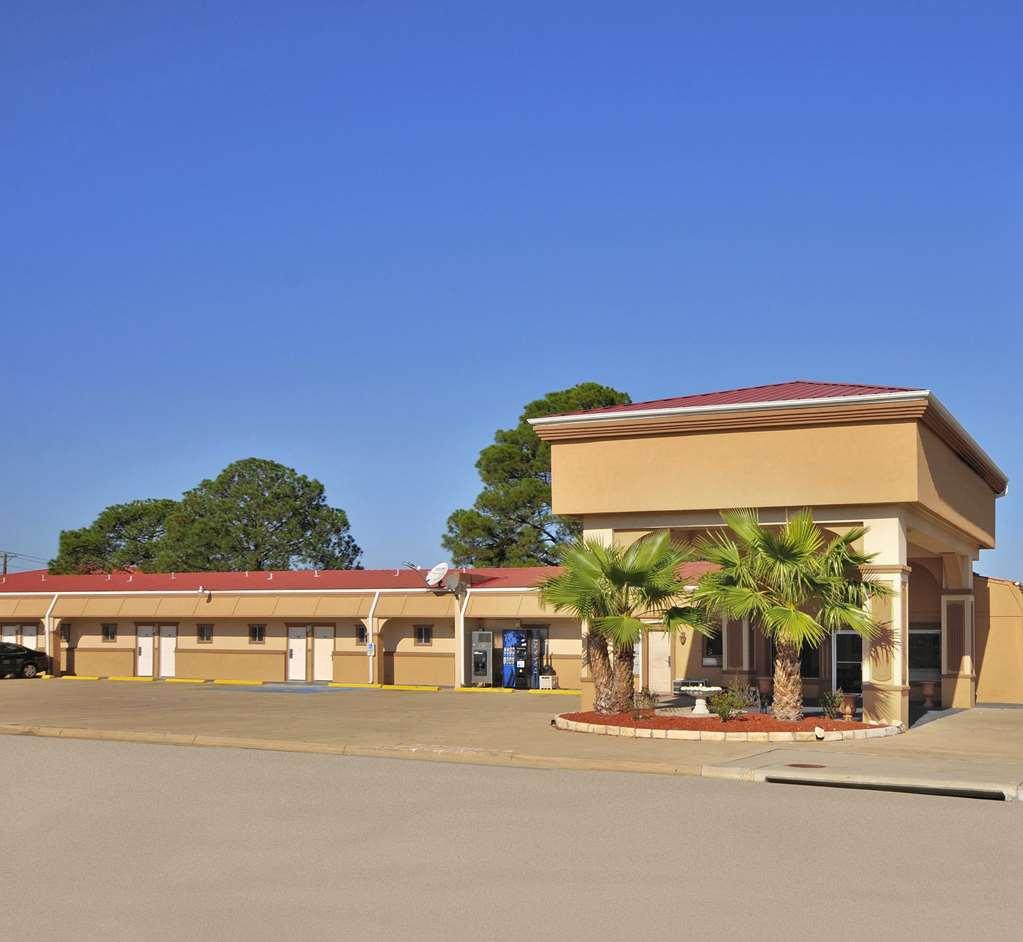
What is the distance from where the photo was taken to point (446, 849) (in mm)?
11414

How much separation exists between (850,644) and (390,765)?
1920 centimetres

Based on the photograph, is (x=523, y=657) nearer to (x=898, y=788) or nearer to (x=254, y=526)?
(x=898, y=788)

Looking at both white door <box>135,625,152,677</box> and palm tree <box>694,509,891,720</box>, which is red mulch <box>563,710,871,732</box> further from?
white door <box>135,625,152,677</box>

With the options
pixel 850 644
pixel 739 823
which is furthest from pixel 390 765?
pixel 850 644

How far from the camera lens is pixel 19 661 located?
155ft

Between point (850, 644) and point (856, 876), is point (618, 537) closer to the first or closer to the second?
point (850, 644)

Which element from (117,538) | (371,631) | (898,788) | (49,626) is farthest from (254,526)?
(898,788)

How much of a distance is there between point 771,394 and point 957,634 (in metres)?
9.93

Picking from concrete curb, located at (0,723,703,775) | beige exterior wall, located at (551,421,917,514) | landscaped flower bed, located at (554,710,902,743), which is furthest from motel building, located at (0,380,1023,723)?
concrete curb, located at (0,723,703,775)

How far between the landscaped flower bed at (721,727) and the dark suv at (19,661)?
28.9 m

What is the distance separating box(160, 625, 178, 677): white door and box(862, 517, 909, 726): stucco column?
2960cm

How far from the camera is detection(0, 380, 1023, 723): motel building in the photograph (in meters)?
25.1

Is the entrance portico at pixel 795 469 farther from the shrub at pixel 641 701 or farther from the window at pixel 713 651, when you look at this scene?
the window at pixel 713 651

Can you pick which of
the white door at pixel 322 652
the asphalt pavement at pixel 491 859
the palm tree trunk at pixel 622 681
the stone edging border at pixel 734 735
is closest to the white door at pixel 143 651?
the white door at pixel 322 652
